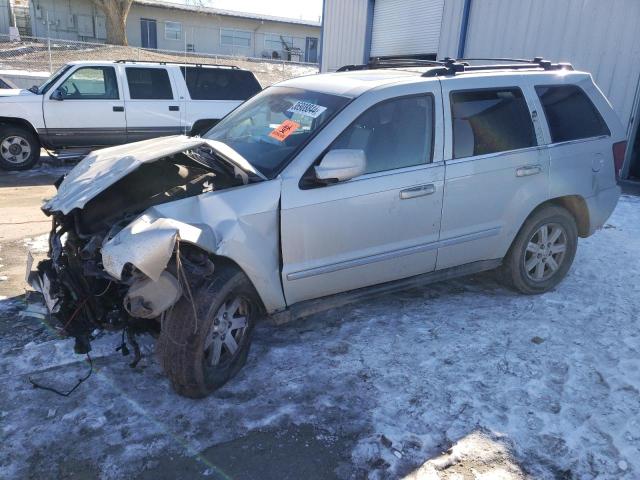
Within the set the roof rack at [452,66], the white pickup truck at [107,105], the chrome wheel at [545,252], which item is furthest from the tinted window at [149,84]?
the chrome wheel at [545,252]

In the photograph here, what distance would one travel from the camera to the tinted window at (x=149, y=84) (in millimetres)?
9617

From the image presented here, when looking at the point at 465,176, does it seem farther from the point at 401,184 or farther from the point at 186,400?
the point at 186,400

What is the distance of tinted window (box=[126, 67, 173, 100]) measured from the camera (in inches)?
379

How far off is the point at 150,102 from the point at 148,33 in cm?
2516

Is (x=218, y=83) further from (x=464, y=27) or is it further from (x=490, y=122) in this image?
(x=490, y=122)

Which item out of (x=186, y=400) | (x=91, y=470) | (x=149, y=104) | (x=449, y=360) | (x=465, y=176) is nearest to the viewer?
(x=91, y=470)

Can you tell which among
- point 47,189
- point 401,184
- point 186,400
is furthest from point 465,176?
point 47,189

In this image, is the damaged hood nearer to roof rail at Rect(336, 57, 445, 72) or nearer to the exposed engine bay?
the exposed engine bay

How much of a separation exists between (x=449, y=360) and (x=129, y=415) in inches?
81.9

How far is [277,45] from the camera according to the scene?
34750 millimetres

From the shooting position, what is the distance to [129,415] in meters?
3.02

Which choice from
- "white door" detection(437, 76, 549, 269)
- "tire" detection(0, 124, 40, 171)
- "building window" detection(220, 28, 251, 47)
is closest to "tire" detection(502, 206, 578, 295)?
"white door" detection(437, 76, 549, 269)

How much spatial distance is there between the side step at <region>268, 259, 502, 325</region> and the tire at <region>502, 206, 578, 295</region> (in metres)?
0.19

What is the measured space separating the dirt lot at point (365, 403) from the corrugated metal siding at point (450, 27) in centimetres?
845
